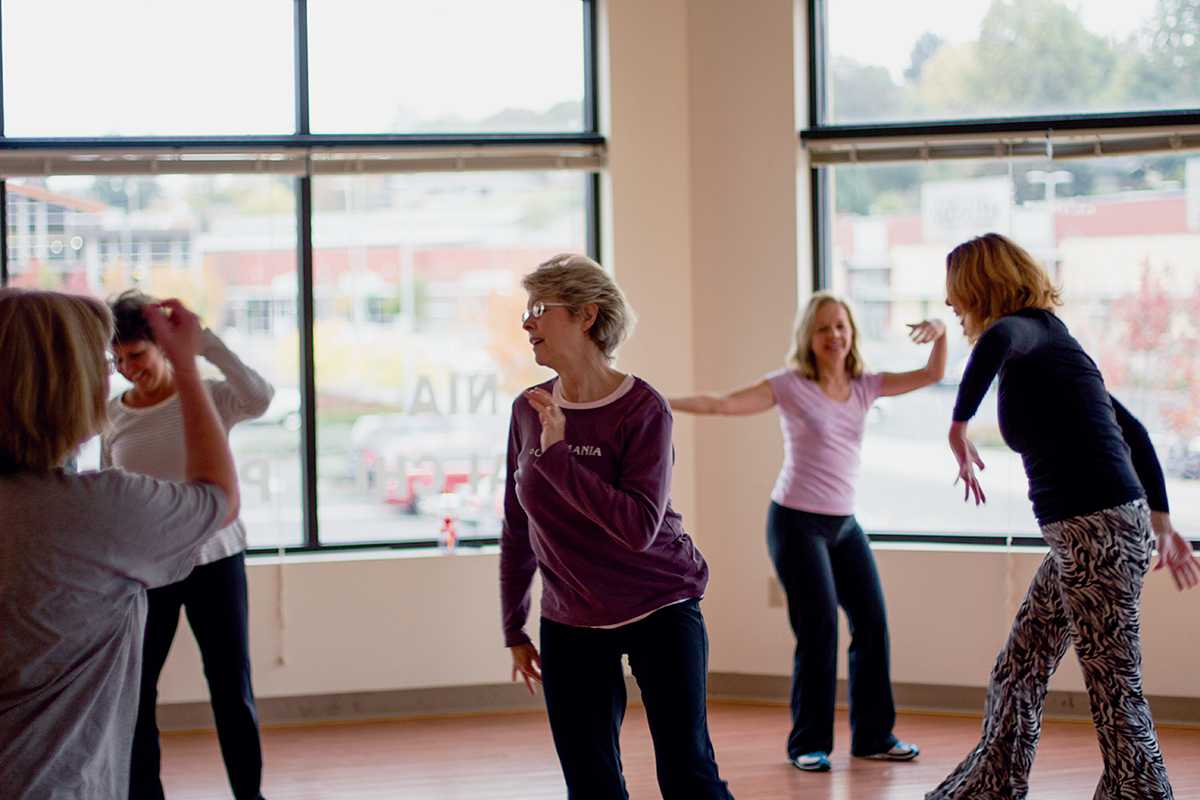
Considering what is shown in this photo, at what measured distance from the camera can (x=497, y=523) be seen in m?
5.29

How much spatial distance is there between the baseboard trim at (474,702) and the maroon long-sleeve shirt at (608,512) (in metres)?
2.51

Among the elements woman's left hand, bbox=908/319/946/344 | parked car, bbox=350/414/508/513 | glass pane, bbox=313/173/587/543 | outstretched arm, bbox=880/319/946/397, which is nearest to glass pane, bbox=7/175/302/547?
glass pane, bbox=313/173/587/543

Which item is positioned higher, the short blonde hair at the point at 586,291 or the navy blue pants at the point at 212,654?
the short blonde hair at the point at 586,291

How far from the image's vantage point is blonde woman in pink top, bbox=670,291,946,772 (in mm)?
4312

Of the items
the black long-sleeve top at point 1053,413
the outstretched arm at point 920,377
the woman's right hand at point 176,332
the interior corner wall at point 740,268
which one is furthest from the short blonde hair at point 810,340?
the woman's right hand at point 176,332

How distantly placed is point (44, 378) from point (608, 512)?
1105mm

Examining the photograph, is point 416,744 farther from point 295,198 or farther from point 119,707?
point 119,707

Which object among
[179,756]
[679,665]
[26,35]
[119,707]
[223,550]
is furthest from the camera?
[26,35]

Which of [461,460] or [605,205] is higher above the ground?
[605,205]

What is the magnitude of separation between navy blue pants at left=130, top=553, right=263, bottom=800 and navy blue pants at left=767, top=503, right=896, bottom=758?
1742 millimetres

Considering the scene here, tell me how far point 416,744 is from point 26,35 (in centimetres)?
304

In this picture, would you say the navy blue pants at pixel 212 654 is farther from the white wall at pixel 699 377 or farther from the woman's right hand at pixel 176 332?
the woman's right hand at pixel 176 332

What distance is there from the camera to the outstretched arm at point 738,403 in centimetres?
446

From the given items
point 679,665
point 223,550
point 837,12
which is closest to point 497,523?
point 223,550
